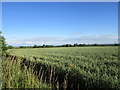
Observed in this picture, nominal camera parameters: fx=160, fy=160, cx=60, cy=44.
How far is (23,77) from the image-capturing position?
5.32 meters

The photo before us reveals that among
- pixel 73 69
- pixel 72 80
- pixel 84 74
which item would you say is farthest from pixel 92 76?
pixel 73 69

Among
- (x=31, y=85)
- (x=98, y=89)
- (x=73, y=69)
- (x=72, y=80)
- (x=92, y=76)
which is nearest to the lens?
(x=31, y=85)

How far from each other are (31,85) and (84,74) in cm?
215

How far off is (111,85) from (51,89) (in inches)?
71.4

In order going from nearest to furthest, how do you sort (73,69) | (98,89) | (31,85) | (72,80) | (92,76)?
(31,85) < (98,89) < (92,76) < (72,80) < (73,69)

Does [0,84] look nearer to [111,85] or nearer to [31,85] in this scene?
[31,85]

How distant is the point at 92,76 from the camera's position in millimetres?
5594

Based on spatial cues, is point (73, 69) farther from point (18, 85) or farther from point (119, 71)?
point (18, 85)

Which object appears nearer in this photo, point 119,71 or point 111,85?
point 111,85

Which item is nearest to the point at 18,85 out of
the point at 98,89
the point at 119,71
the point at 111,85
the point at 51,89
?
the point at 51,89

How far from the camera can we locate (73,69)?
265 inches

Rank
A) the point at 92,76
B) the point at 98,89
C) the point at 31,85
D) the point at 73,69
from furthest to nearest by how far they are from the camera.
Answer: the point at 73,69, the point at 92,76, the point at 98,89, the point at 31,85

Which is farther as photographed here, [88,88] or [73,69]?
[73,69]

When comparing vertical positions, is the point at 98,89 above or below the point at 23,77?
below
